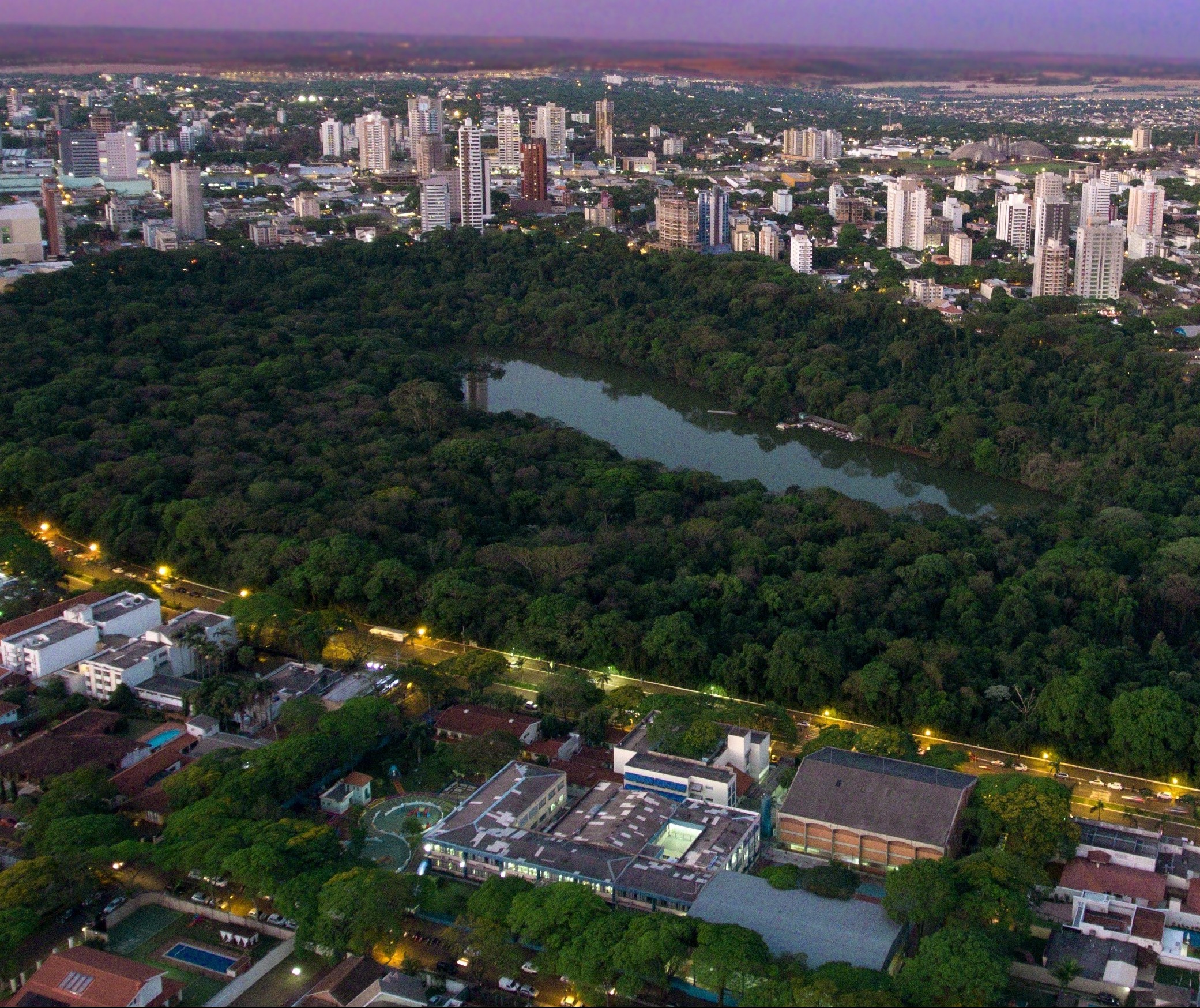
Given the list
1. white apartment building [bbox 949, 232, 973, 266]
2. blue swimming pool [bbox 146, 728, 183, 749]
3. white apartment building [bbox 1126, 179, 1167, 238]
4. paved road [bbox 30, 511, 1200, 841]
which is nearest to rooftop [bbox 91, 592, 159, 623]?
paved road [bbox 30, 511, 1200, 841]

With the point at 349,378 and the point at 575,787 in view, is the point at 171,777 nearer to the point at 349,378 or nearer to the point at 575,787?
the point at 575,787

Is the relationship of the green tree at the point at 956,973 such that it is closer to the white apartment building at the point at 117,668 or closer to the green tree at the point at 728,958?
the green tree at the point at 728,958

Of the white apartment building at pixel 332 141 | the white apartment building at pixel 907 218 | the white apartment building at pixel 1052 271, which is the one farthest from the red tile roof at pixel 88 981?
the white apartment building at pixel 332 141

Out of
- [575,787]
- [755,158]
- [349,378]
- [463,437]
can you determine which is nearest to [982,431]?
[463,437]

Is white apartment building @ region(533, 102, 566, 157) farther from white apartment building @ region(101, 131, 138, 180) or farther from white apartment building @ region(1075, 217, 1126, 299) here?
white apartment building @ region(1075, 217, 1126, 299)

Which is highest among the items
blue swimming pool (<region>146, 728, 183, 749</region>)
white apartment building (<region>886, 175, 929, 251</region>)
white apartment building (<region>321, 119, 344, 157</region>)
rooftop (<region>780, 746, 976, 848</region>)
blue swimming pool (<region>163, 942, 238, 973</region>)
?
white apartment building (<region>321, 119, 344, 157</region>)

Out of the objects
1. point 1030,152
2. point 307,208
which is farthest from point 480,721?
point 1030,152
